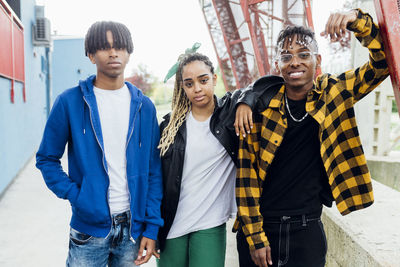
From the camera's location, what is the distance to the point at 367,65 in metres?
1.70

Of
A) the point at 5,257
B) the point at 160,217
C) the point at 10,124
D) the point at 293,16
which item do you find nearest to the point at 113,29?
the point at 160,217

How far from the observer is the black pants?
5.94ft

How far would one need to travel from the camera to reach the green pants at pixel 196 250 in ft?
6.62

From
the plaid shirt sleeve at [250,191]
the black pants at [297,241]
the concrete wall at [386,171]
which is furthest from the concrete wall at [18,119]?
the concrete wall at [386,171]

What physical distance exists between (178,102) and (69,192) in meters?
0.88

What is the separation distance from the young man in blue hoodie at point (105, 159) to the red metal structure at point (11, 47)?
4.84 meters

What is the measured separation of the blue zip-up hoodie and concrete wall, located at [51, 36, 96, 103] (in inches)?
851

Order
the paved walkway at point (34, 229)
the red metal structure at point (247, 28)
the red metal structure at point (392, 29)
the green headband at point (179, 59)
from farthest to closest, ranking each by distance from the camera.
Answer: the red metal structure at point (247, 28) < the paved walkway at point (34, 229) < the green headband at point (179, 59) < the red metal structure at point (392, 29)

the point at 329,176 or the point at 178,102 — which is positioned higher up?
the point at 178,102

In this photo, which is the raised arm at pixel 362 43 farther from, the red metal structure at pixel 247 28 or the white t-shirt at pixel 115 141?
the red metal structure at pixel 247 28

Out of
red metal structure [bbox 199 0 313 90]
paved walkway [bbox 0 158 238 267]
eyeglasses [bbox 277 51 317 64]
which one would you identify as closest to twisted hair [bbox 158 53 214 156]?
eyeglasses [bbox 277 51 317 64]

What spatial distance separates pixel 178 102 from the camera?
2.28 meters

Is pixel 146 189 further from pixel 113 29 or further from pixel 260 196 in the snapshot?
pixel 113 29

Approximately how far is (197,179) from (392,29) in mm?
1243
